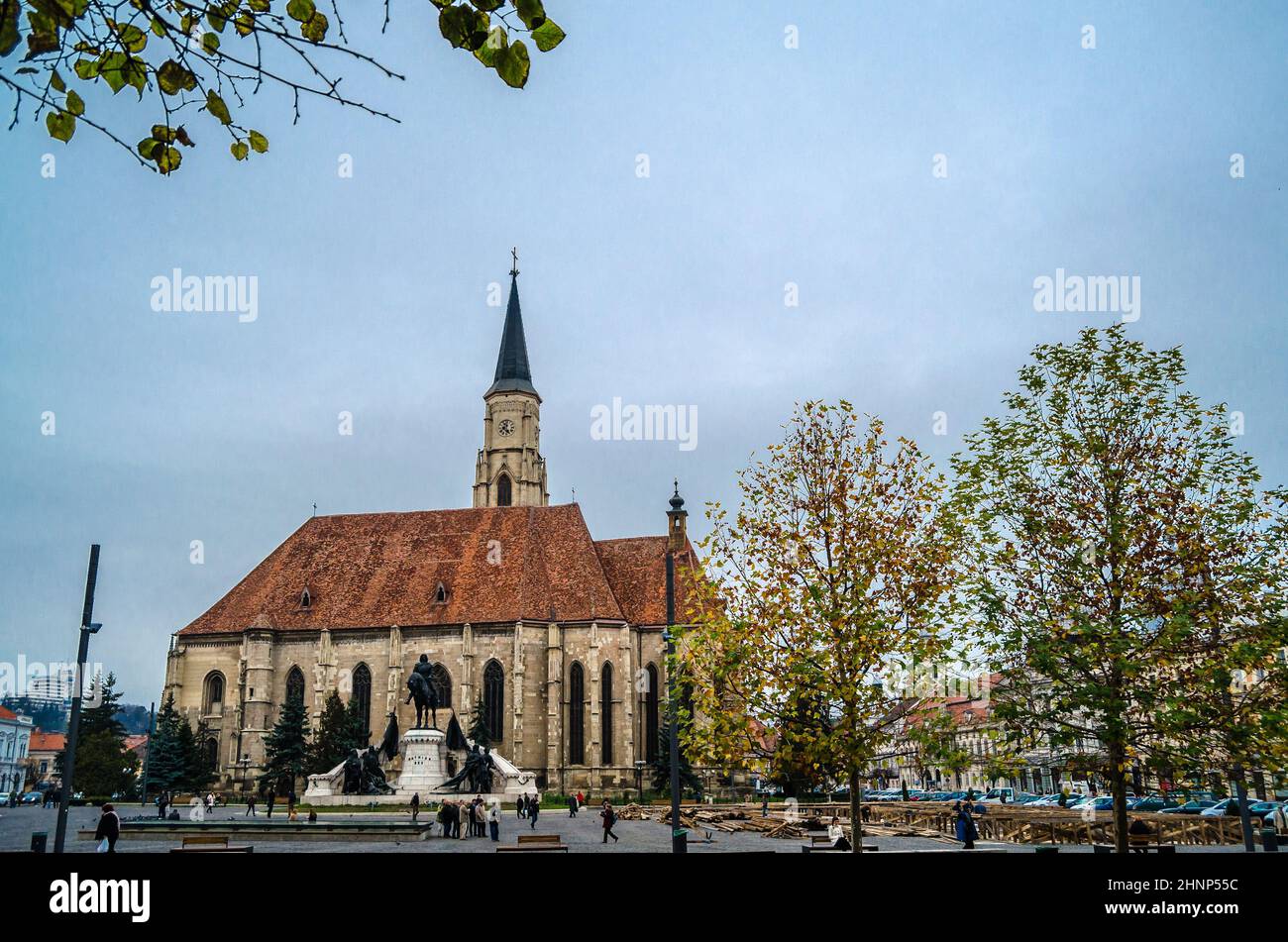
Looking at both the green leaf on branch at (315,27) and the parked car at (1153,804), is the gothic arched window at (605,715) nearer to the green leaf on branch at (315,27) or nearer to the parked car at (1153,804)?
the parked car at (1153,804)

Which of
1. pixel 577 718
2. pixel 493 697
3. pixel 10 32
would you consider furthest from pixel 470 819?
pixel 10 32

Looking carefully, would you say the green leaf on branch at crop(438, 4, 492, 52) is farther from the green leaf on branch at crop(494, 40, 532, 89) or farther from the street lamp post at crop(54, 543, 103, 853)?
the street lamp post at crop(54, 543, 103, 853)

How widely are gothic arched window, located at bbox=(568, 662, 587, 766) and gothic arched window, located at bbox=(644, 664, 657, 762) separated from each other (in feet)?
13.4

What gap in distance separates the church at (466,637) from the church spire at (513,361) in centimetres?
1512

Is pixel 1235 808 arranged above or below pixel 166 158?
below

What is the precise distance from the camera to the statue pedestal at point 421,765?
44094 mm

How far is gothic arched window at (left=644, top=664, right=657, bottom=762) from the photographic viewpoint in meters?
61.1

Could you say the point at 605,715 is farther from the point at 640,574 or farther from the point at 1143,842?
the point at 1143,842

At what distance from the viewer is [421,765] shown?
145ft

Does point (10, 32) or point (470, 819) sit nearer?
point (10, 32)

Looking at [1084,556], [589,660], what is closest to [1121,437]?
[1084,556]

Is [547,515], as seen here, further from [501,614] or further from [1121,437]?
[1121,437]

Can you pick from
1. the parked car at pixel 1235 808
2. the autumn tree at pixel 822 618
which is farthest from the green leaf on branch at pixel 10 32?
the parked car at pixel 1235 808

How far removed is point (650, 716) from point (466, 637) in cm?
1240
